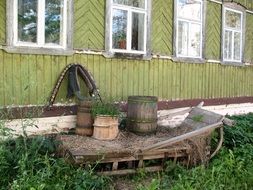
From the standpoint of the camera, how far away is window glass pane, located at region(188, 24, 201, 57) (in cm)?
977

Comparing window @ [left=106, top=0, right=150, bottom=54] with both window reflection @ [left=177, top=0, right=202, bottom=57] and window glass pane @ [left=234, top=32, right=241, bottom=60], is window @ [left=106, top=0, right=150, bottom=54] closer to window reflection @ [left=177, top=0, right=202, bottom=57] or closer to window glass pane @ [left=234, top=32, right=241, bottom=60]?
window reflection @ [left=177, top=0, right=202, bottom=57]

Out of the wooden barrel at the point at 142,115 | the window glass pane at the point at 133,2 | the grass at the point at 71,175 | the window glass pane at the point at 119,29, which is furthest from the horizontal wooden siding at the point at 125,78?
the window glass pane at the point at 133,2

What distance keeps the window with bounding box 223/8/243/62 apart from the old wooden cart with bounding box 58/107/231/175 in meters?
3.99

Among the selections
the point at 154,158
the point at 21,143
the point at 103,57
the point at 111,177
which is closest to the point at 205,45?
the point at 103,57

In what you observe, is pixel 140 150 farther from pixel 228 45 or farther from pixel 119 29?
pixel 228 45

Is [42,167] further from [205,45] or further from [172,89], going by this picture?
[205,45]

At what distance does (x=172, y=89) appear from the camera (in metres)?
9.17

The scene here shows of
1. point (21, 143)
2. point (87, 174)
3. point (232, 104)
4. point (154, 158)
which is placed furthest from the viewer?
point (232, 104)

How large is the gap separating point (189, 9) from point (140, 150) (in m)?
4.64

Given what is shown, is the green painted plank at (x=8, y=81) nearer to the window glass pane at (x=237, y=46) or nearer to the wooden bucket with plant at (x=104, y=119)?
the wooden bucket with plant at (x=104, y=119)

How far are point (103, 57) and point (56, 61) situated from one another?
1059 mm

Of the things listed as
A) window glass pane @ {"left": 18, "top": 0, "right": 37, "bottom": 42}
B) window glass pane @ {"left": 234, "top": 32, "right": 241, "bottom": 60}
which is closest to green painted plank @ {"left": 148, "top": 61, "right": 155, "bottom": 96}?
window glass pane @ {"left": 18, "top": 0, "right": 37, "bottom": 42}

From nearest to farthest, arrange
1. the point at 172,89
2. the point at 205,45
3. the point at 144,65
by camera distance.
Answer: the point at 144,65
the point at 172,89
the point at 205,45

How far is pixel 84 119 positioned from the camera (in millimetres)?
6961
